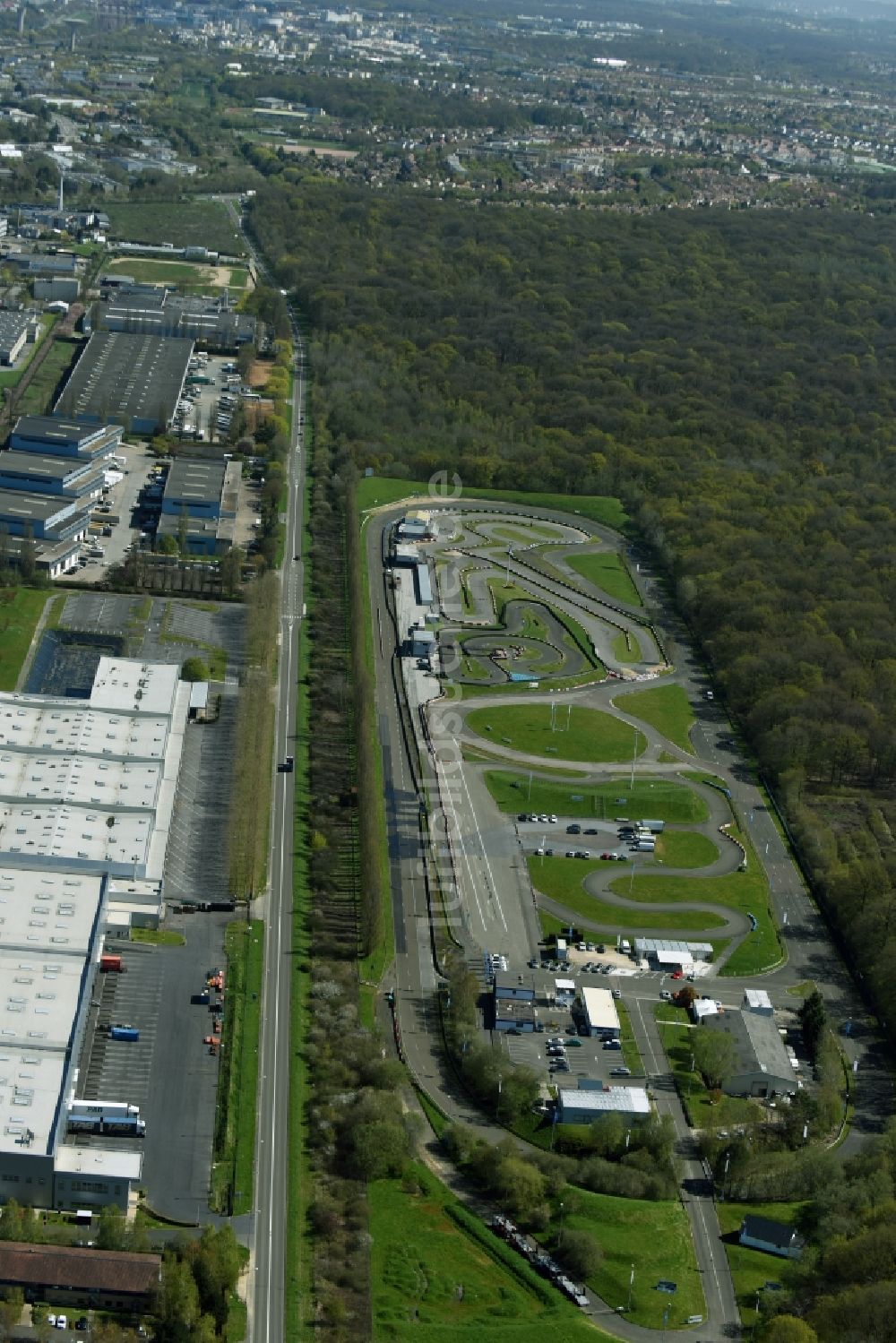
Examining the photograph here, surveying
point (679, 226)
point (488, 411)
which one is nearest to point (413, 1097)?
point (488, 411)

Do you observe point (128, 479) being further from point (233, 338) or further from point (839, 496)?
point (839, 496)

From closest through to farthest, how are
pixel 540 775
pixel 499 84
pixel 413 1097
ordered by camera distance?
pixel 413 1097 < pixel 540 775 < pixel 499 84

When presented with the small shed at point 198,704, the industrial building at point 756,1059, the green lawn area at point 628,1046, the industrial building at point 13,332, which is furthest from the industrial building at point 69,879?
the industrial building at point 13,332

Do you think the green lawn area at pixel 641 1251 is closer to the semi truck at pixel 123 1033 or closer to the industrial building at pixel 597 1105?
the industrial building at pixel 597 1105

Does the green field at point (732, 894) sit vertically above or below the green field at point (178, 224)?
below

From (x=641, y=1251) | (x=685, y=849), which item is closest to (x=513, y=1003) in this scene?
(x=641, y=1251)

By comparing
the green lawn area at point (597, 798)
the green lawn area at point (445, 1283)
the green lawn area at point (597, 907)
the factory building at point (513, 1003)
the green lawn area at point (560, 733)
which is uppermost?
the green lawn area at point (560, 733)
